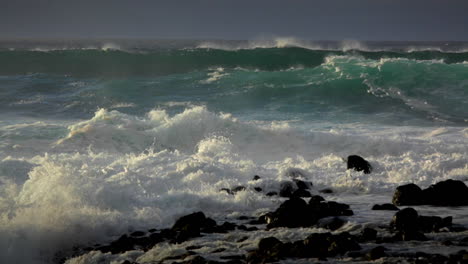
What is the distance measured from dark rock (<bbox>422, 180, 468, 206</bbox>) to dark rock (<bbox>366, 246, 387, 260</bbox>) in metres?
2.73

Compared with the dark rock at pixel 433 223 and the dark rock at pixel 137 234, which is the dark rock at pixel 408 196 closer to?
the dark rock at pixel 433 223

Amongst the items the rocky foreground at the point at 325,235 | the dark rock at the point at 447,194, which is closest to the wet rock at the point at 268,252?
the rocky foreground at the point at 325,235

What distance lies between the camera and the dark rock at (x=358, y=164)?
11836 mm

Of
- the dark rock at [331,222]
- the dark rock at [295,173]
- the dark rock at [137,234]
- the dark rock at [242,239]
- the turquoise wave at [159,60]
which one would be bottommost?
the dark rock at [242,239]

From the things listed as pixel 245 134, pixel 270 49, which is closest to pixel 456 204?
pixel 245 134

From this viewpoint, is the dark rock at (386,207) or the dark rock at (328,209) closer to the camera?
the dark rock at (328,209)

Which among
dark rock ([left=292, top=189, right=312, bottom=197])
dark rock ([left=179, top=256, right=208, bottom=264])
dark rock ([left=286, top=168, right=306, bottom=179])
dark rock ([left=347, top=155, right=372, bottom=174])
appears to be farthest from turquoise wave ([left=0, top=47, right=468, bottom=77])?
dark rock ([left=179, top=256, right=208, bottom=264])

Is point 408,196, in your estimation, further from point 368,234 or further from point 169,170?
point 169,170

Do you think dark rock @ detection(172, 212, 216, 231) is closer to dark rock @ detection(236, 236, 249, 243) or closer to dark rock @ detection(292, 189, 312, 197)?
dark rock @ detection(236, 236, 249, 243)

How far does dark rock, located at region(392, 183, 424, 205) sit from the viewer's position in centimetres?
897

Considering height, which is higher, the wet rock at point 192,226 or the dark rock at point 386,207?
the dark rock at point 386,207

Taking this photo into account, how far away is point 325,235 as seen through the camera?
6.83 m

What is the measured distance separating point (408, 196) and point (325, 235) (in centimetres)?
269

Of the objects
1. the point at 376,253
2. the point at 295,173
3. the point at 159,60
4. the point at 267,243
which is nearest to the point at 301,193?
the point at 295,173
